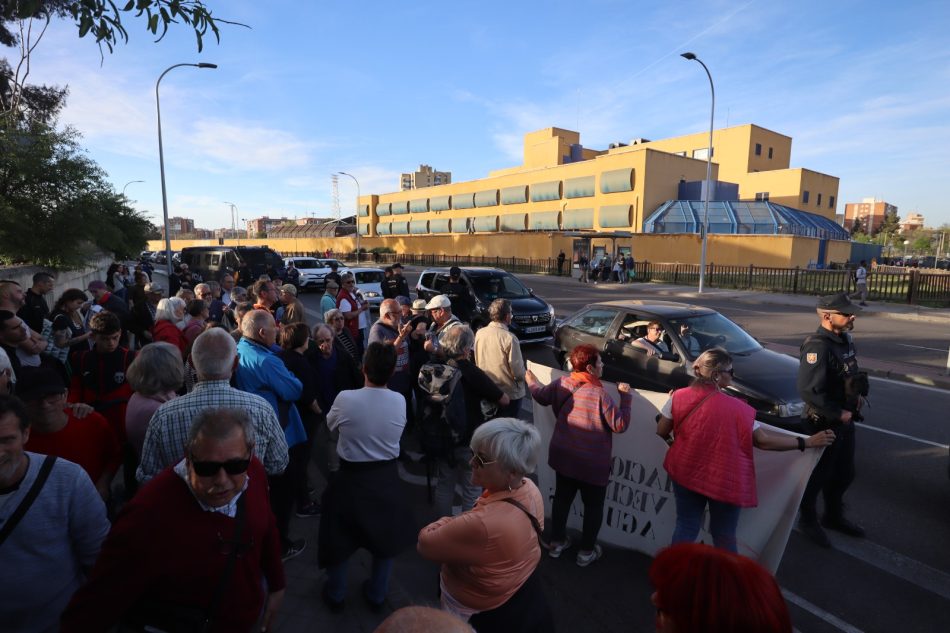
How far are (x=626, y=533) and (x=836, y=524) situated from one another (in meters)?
1.84

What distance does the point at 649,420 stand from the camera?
3.90m

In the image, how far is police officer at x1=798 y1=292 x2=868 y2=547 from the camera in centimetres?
394

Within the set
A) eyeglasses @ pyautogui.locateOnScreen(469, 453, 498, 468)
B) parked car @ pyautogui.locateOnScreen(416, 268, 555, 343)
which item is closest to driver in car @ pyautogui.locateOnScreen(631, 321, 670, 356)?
parked car @ pyautogui.locateOnScreen(416, 268, 555, 343)

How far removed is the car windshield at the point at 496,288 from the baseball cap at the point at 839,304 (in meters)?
7.90

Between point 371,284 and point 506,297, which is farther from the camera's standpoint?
point 371,284

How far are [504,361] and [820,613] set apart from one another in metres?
2.81

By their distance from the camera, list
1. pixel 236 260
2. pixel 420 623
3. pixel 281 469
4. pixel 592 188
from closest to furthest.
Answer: pixel 420 623 → pixel 281 469 → pixel 236 260 → pixel 592 188

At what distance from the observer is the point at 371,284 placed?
18.2 metres

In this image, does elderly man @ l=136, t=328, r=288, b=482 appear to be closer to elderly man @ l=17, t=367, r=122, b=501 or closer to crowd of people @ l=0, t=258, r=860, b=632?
crowd of people @ l=0, t=258, r=860, b=632

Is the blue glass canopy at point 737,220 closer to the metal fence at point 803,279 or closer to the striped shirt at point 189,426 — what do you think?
the metal fence at point 803,279

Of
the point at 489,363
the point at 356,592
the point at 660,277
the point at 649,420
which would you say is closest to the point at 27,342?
the point at 356,592

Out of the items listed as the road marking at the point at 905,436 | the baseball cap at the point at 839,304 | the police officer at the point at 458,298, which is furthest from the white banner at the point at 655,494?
the police officer at the point at 458,298

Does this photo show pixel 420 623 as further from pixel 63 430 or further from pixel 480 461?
pixel 63 430

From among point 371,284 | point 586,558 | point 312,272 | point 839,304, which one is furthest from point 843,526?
point 312,272
